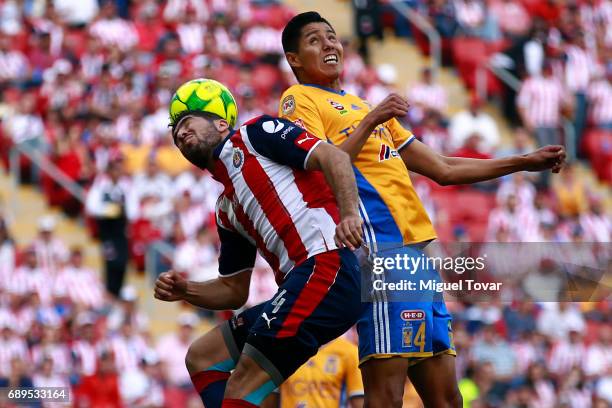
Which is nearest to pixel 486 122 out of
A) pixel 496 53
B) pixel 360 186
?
pixel 496 53

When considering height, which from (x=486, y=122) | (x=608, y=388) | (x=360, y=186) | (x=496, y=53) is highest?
(x=496, y=53)

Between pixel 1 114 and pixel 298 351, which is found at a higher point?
pixel 1 114

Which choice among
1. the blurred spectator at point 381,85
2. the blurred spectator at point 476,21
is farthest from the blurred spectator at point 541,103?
the blurred spectator at point 381,85

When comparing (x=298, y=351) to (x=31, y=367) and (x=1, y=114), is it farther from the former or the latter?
(x=1, y=114)

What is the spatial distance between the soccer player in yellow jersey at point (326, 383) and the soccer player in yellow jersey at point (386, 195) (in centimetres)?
159

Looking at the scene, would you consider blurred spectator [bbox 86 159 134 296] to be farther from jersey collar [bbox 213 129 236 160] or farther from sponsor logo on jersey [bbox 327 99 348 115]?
jersey collar [bbox 213 129 236 160]

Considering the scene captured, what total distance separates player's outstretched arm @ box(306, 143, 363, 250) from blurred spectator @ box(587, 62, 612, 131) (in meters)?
13.8

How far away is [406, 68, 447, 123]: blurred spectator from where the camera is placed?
1962 centimetres

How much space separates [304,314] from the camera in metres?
6.80

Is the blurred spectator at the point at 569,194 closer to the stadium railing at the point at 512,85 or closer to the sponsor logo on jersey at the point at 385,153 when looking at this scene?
the stadium railing at the point at 512,85

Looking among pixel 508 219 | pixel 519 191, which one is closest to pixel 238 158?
pixel 508 219

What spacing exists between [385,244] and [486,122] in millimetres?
11878

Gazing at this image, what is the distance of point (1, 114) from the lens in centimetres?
1766

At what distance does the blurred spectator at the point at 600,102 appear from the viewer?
65.9ft
